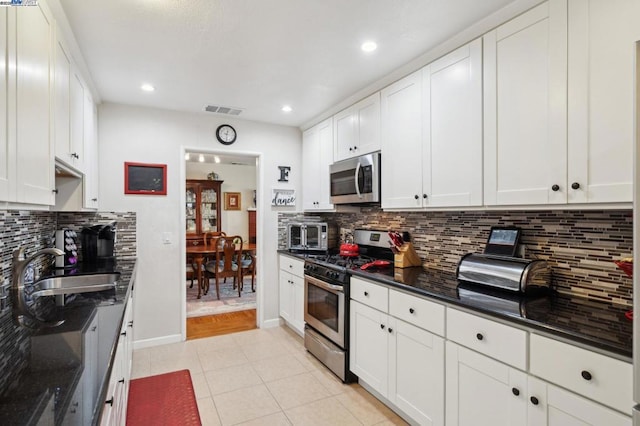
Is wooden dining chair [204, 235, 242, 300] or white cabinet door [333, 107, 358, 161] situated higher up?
white cabinet door [333, 107, 358, 161]

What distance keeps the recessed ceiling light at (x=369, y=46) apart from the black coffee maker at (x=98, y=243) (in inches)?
104

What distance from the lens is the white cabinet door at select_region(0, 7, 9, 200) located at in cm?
106

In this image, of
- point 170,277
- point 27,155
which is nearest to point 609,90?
point 27,155

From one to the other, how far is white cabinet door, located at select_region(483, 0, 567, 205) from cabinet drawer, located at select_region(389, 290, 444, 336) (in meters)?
0.69

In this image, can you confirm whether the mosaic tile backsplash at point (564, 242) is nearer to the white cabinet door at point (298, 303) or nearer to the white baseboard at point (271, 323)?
the white cabinet door at point (298, 303)

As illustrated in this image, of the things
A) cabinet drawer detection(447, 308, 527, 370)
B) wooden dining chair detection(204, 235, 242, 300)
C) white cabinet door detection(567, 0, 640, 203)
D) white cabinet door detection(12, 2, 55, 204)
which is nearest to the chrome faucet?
white cabinet door detection(12, 2, 55, 204)

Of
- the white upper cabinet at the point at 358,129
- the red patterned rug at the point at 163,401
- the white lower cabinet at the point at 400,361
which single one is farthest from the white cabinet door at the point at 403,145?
the red patterned rug at the point at 163,401

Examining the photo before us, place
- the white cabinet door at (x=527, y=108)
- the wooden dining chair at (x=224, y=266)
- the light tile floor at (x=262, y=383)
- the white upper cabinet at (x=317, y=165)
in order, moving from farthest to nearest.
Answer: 1. the wooden dining chair at (x=224, y=266)
2. the white upper cabinet at (x=317, y=165)
3. the light tile floor at (x=262, y=383)
4. the white cabinet door at (x=527, y=108)

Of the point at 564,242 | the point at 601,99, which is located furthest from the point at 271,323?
the point at 601,99

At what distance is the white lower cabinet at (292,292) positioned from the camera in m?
3.51

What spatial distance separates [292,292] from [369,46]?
2.53m

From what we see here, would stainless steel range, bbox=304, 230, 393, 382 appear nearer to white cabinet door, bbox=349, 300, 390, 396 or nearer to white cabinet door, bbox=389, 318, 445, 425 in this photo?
white cabinet door, bbox=349, 300, 390, 396

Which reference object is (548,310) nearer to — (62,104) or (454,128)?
(454,128)

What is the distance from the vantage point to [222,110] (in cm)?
353
